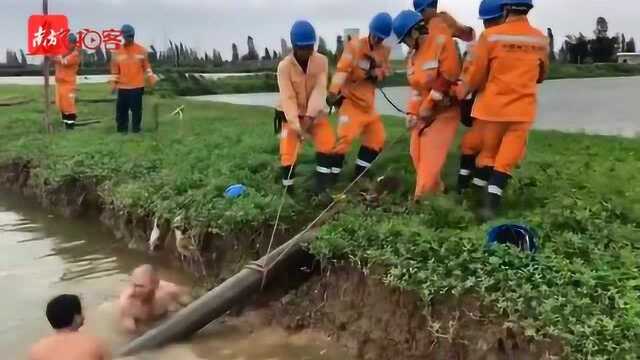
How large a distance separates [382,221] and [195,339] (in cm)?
160

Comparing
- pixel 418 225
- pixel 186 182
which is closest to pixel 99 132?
pixel 186 182

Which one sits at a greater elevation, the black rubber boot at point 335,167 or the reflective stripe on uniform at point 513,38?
the reflective stripe on uniform at point 513,38

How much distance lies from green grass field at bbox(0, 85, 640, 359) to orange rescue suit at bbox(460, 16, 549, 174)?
1.83ft

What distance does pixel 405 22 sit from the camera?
680 cm

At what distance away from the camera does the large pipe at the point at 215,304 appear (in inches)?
233

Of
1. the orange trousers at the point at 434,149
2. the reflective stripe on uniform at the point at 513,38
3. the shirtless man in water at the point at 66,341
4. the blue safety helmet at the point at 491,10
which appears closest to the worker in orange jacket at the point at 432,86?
the orange trousers at the point at 434,149

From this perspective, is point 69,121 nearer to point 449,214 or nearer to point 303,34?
point 303,34

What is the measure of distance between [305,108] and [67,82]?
802cm

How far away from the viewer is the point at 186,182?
839 cm

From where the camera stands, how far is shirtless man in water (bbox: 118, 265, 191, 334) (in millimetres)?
6230

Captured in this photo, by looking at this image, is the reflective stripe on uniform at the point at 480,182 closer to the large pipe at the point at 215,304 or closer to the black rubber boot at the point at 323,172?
the black rubber boot at the point at 323,172

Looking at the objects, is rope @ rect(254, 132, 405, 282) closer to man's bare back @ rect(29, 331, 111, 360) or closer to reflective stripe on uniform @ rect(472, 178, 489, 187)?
reflective stripe on uniform @ rect(472, 178, 489, 187)

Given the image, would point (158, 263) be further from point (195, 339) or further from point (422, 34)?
point (422, 34)

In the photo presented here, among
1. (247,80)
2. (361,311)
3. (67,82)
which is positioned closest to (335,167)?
(361,311)
